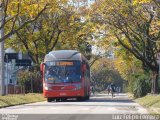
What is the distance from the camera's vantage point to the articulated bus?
112 feet

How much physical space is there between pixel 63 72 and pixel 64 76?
30 centimetres

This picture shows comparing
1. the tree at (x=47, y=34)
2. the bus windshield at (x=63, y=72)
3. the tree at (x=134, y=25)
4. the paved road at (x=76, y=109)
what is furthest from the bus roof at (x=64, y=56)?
the tree at (x=47, y=34)

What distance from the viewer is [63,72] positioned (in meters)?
34.2

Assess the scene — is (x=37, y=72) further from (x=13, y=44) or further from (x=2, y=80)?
(x=2, y=80)

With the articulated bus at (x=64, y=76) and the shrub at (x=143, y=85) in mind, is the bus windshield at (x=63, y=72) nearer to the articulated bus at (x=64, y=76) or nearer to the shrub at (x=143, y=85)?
the articulated bus at (x=64, y=76)

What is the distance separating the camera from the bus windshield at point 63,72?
1346 inches

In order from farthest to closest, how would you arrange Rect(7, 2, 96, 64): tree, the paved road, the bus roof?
Rect(7, 2, 96, 64): tree < the bus roof < the paved road

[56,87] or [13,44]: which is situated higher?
[13,44]

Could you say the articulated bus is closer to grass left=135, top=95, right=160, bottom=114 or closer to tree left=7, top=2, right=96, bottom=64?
grass left=135, top=95, right=160, bottom=114

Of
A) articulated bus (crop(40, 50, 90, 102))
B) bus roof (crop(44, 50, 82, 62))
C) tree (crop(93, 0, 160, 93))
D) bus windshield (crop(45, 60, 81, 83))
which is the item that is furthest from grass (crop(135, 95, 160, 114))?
bus roof (crop(44, 50, 82, 62))

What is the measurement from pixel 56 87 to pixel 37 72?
18.5 meters

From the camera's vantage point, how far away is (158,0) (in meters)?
23.3

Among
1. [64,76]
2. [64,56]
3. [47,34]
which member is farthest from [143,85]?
[47,34]

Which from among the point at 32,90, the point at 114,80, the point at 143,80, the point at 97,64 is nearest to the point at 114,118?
the point at 143,80
